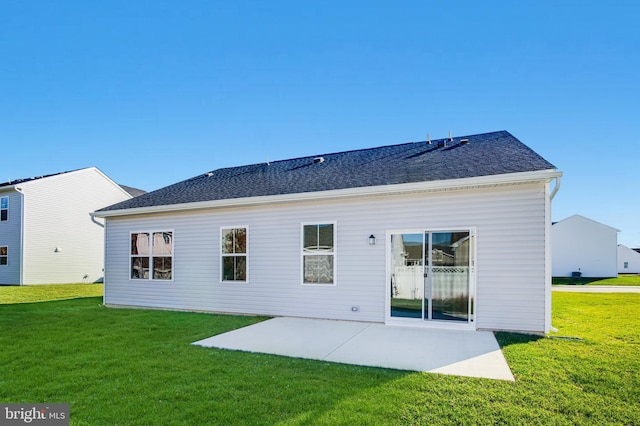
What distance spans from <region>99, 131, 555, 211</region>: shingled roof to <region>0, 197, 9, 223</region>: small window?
11.6 m

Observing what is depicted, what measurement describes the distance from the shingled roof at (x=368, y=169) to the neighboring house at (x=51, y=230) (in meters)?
10.3

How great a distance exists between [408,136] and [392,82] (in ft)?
6.62

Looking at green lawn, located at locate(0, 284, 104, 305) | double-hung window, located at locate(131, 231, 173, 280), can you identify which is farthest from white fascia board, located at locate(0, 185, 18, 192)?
double-hung window, located at locate(131, 231, 173, 280)

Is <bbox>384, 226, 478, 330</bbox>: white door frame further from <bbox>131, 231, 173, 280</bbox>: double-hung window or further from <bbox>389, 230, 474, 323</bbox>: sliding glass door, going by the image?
<bbox>131, 231, 173, 280</bbox>: double-hung window

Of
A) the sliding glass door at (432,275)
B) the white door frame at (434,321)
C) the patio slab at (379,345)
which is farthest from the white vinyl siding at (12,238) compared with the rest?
the sliding glass door at (432,275)

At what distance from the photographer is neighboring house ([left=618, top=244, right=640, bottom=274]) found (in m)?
33.5

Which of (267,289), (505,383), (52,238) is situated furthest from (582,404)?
(52,238)

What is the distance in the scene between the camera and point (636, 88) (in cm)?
1042

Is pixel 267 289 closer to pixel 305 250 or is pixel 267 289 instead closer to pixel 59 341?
pixel 305 250

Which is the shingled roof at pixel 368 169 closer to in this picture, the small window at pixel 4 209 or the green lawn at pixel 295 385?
the green lawn at pixel 295 385

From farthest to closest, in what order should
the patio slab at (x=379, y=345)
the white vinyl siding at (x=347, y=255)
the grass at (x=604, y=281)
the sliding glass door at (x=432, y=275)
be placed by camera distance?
the grass at (x=604, y=281) → the sliding glass door at (x=432, y=275) → the white vinyl siding at (x=347, y=255) → the patio slab at (x=379, y=345)

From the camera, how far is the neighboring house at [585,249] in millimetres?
25422

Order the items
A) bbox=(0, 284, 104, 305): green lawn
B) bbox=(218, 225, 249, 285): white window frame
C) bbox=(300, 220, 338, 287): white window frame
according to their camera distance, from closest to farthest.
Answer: bbox=(300, 220, 338, 287): white window frame, bbox=(218, 225, 249, 285): white window frame, bbox=(0, 284, 104, 305): green lawn

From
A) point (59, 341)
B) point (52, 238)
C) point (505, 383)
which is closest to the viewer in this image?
point (505, 383)
